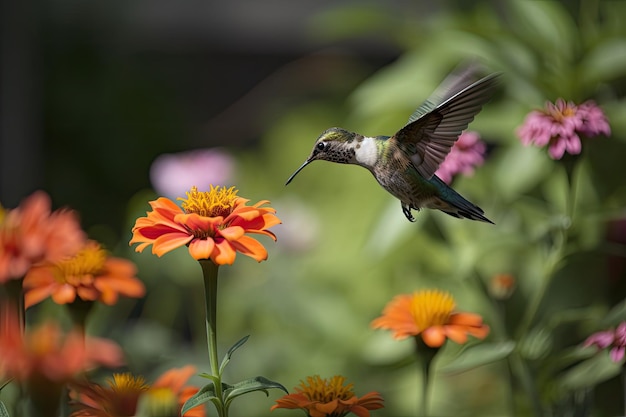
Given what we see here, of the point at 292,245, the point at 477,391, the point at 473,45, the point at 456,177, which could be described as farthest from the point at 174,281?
the point at 456,177

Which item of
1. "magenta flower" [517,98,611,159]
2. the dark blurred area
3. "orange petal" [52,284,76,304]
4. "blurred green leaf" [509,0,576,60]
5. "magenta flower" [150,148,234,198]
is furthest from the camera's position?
the dark blurred area

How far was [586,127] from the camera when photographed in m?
0.81

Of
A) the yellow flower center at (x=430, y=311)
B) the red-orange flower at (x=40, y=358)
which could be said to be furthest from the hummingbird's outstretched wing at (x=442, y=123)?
the red-orange flower at (x=40, y=358)

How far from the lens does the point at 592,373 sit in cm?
88

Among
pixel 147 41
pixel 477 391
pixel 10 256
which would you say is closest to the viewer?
pixel 10 256

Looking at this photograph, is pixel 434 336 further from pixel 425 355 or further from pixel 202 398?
pixel 202 398

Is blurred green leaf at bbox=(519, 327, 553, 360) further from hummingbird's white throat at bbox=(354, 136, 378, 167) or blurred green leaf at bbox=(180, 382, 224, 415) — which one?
blurred green leaf at bbox=(180, 382, 224, 415)

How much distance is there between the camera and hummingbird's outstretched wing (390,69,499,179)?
0.70 m

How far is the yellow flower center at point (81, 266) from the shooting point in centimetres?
72

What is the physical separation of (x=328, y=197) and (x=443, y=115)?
1404 millimetres

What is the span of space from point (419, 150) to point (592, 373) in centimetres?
30

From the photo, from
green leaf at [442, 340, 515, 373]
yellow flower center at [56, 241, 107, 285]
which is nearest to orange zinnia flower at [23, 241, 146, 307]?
yellow flower center at [56, 241, 107, 285]

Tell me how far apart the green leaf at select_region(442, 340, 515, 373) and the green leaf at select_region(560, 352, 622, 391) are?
0.24 ft

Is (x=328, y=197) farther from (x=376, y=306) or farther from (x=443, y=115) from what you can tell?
(x=443, y=115)
